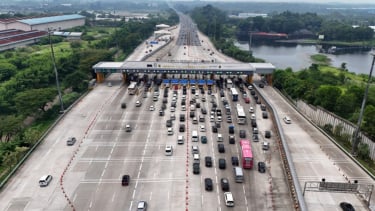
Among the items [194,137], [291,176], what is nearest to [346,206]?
[291,176]

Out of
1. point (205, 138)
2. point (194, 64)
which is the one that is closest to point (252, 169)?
point (205, 138)

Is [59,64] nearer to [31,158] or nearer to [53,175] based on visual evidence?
[31,158]

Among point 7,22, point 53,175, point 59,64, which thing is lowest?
point 53,175

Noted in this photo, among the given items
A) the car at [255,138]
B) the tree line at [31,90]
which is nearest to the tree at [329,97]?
the car at [255,138]

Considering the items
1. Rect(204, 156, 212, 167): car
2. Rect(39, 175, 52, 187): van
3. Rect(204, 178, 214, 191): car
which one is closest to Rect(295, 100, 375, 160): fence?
Rect(204, 156, 212, 167): car

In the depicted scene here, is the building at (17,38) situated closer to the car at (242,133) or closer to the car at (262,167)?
the car at (242,133)

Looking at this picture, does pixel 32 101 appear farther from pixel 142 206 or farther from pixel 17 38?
pixel 17 38
